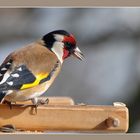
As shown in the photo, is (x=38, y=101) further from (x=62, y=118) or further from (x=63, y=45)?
(x=63, y=45)

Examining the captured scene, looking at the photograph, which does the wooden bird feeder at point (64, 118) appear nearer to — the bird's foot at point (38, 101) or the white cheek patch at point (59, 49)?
the bird's foot at point (38, 101)

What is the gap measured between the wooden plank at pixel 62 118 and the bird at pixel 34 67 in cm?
5

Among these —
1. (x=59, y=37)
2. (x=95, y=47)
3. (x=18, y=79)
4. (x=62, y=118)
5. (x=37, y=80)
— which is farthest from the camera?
(x=95, y=47)

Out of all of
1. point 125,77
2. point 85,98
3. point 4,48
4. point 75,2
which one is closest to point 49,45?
point 75,2

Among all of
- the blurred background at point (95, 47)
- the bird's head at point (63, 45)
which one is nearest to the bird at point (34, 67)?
the bird's head at point (63, 45)

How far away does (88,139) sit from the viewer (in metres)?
2.58

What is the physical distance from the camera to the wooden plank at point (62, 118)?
2.76m

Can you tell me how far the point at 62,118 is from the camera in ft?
9.05

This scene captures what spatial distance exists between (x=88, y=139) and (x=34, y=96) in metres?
0.43

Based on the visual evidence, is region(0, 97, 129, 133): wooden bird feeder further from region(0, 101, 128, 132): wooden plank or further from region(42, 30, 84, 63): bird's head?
region(42, 30, 84, 63): bird's head

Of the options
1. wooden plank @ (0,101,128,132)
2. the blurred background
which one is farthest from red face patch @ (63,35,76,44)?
the blurred background

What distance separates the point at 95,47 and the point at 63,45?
1851 mm

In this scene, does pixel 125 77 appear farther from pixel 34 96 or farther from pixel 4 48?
pixel 34 96

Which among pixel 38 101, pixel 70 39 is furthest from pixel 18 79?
pixel 70 39
